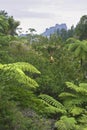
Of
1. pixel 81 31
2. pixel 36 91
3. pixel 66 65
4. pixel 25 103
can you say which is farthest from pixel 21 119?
pixel 81 31

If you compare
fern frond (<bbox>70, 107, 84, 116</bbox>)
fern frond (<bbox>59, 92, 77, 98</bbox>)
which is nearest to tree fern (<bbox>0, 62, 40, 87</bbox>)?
fern frond (<bbox>70, 107, 84, 116</bbox>)

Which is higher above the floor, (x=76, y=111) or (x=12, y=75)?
(x=12, y=75)

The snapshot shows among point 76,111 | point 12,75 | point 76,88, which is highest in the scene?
point 12,75

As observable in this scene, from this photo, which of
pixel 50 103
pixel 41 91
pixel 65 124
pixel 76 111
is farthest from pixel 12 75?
pixel 41 91

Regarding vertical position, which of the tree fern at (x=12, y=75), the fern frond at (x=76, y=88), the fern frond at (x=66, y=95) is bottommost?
the fern frond at (x=66, y=95)

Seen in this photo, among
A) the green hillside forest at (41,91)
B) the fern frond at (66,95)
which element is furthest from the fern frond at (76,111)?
the fern frond at (66,95)

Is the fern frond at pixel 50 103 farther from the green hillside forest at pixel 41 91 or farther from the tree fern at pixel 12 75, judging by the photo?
the tree fern at pixel 12 75

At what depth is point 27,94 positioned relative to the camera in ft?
35.5

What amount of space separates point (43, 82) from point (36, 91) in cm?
37

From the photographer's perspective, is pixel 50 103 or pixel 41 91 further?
pixel 41 91

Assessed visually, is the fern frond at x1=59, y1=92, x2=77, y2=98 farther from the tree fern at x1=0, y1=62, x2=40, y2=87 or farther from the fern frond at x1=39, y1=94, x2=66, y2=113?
the tree fern at x1=0, y1=62, x2=40, y2=87

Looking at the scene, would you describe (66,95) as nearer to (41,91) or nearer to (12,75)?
(41,91)

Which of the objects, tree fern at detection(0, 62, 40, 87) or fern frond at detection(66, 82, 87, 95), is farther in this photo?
fern frond at detection(66, 82, 87, 95)

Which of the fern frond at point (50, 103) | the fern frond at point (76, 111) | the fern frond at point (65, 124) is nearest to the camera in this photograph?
the fern frond at point (65, 124)
